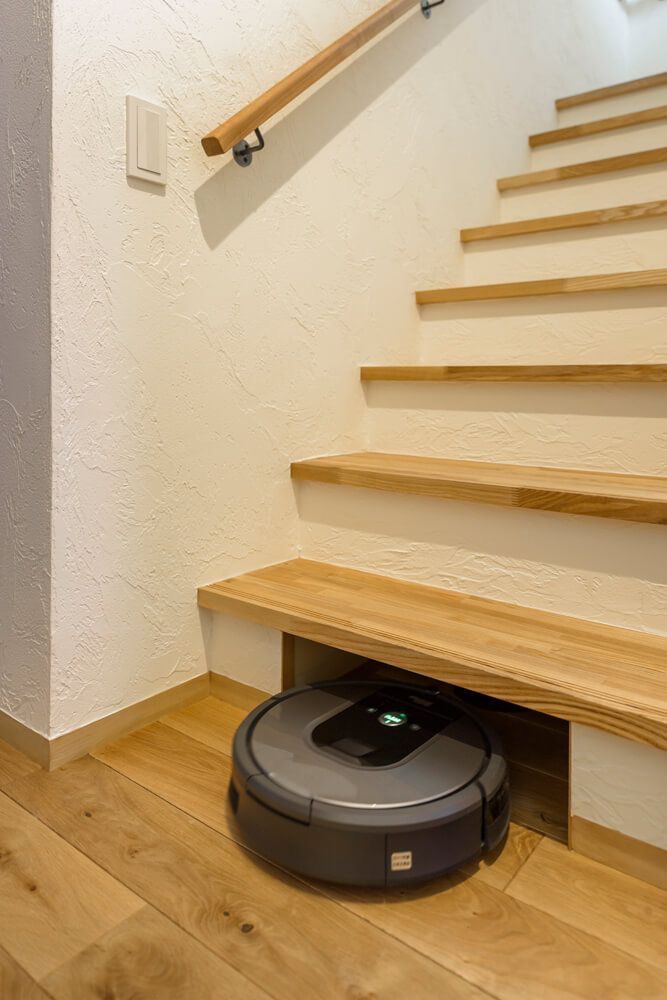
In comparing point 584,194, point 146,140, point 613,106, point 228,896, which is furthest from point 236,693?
point 613,106

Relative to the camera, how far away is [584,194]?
6.51 feet

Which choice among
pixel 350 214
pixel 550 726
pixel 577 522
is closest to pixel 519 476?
pixel 577 522

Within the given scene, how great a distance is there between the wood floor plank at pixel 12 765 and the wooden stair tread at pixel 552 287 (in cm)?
136

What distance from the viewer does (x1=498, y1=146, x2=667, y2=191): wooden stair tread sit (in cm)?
186

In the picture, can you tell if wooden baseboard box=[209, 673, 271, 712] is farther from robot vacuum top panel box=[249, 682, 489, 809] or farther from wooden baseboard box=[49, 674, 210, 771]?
robot vacuum top panel box=[249, 682, 489, 809]

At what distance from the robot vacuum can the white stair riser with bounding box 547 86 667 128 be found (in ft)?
7.72

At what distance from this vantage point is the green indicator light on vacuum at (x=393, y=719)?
3.23ft

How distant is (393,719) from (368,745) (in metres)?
0.08

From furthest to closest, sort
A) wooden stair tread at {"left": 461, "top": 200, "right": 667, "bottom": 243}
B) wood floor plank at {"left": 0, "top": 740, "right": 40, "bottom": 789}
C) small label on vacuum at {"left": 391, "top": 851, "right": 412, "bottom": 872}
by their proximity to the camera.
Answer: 1. wooden stair tread at {"left": 461, "top": 200, "right": 667, "bottom": 243}
2. wood floor plank at {"left": 0, "top": 740, "right": 40, "bottom": 789}
3. small label on vacuum at {"left": 391, "top": 851, "right": 412, "bottom": 872}

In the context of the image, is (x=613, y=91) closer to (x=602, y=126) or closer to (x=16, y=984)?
(x=602, y=126)

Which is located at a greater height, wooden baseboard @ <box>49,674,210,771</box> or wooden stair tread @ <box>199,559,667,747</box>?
wooden stair tread @ <box>199,559,667,747</box>

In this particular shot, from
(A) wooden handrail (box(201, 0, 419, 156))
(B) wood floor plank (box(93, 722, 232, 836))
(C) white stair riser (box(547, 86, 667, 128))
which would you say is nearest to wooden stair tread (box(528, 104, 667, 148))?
(C) white stair riser (box(547, 86, 667, 128))

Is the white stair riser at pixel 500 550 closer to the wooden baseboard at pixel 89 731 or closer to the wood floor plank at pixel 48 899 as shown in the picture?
the wooden baseboard at pixel 89 731

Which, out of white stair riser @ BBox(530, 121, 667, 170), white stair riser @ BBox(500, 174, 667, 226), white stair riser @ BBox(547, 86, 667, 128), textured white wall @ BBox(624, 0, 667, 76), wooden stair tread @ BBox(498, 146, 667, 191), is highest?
textured white wall @ BBox(624, 0, 667, 76)
